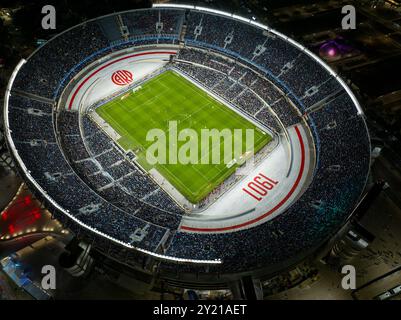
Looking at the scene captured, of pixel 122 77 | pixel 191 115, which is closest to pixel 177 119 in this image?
pixel 191 115

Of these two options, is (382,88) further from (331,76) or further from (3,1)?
(3,1)

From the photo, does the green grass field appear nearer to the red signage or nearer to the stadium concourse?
the stadium concourse

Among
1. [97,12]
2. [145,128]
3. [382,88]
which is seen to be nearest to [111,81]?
[145,128]

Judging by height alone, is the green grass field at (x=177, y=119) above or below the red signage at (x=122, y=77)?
below

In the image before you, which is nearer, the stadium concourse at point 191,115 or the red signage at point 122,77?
the stadium concourse at point 191,115

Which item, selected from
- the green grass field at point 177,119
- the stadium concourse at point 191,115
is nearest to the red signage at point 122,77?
the stadium concourse at point 191,115

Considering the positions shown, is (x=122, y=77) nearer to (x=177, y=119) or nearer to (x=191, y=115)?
(x=177, y=119)

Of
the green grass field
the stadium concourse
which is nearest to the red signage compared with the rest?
the stadium concourse

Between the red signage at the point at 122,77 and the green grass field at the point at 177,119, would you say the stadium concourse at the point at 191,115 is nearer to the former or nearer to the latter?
the red signage at the point at 122,77
